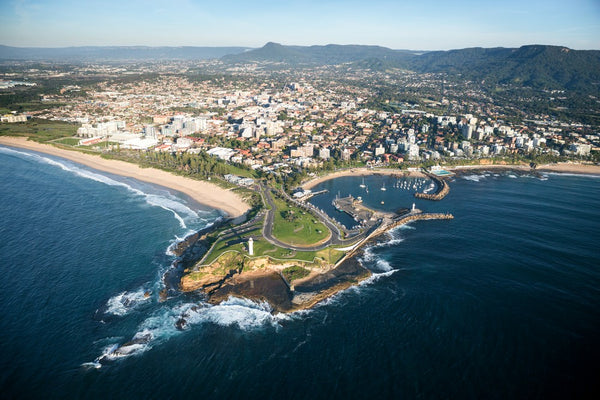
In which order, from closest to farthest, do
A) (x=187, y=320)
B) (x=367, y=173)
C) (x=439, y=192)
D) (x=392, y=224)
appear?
(x=187, y=320) → (x=392, y=224) → (x=439, y=192) → (x=367, y=173)

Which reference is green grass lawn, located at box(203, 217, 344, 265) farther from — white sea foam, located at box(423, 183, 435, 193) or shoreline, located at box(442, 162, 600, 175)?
shoreline, located at box(442, 162, 600, 175)

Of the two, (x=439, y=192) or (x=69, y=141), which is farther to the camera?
(x=69, y=141)

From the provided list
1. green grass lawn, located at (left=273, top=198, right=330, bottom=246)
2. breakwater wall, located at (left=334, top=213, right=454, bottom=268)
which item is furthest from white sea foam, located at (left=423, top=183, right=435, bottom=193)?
green grass lawn, located at (left=273, top=198, right=330, bottom=246)

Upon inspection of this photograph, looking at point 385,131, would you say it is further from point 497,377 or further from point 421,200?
point 497,377

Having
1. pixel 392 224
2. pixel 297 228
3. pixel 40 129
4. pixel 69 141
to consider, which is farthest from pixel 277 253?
pixel 40 129

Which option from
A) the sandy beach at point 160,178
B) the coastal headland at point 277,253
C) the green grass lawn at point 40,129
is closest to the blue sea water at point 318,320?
the coastal headland at point 277,253

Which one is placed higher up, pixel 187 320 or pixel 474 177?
pixel 474 177

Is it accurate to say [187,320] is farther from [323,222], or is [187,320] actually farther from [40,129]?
[40,129]
